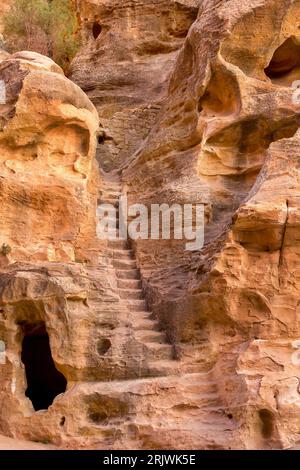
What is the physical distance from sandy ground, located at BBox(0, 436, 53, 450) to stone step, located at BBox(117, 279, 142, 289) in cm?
273

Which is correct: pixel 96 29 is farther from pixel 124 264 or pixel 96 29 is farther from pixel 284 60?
pixel 124 264

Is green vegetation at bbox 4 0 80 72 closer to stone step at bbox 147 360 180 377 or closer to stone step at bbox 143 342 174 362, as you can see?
stone step at bbox 143 342 174 362

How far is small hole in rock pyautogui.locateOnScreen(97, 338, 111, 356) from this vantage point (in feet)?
26.8

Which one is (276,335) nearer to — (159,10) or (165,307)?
(165,307)

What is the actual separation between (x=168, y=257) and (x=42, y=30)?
8528mm

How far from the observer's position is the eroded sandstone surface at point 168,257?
294 inches

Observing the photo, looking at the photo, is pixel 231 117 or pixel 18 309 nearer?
pixel 18 309

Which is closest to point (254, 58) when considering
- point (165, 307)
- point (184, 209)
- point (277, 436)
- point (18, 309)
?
point (184, 209)

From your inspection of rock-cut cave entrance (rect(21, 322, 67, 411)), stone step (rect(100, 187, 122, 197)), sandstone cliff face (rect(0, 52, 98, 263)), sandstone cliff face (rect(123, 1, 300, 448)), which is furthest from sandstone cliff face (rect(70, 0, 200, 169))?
rock-cut cave entrance (rect(21, 322, 67, 411))

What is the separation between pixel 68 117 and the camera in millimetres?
10297

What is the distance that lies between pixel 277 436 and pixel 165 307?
2.48 m

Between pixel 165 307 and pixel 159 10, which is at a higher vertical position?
pixel 159 10

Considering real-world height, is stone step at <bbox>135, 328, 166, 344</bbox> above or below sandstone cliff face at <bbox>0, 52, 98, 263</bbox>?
below

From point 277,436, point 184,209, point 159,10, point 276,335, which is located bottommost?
point 277,436
